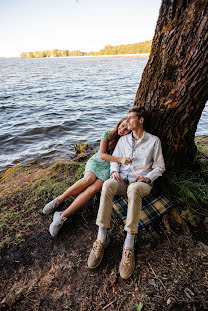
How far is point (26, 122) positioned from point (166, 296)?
8.99 meters

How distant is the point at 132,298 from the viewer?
1.96 metres

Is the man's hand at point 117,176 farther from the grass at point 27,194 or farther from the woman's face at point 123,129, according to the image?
the grass at point 27,194

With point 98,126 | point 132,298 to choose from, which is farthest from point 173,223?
point 98,126

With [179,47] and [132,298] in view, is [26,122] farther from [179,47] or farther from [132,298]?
[132,298]

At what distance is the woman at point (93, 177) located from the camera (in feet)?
9.68

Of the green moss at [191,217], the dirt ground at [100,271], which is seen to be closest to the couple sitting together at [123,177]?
the dirt ground at [100,271]

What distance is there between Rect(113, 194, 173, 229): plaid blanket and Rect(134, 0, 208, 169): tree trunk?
0.67 meters

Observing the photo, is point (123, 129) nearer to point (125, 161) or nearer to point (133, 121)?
point (133, 121)

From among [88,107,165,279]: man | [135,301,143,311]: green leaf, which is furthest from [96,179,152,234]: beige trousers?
[135,301,143,311]: green leaf

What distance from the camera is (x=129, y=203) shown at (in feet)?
8.09

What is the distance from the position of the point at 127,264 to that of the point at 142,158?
143 cm

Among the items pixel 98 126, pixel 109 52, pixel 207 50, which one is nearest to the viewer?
pixel 207 50

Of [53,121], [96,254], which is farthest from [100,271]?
[53,121]

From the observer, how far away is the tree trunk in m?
2.29
